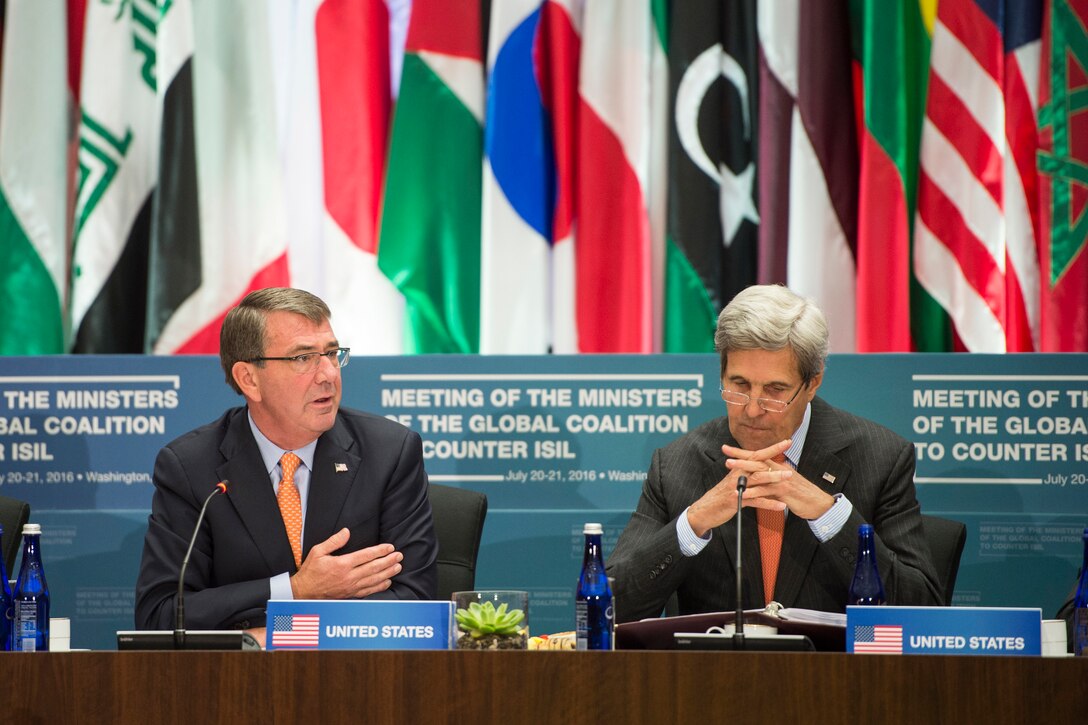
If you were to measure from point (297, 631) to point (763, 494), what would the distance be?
1.15 metres

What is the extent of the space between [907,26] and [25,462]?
360 cm

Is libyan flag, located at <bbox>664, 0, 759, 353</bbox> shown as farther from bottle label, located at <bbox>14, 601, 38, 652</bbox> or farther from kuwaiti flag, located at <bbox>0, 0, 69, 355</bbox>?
bottle label, located at <bbox>14, 601, 38, 652</bbox>

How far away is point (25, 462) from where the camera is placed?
444 centimetres

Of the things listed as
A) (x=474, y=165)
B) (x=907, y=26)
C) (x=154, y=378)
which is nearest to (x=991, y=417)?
(x=907, y=26)

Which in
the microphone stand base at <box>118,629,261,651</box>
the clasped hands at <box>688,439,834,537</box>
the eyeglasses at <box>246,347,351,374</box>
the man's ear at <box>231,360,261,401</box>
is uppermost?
the eyeglasses at <box>246,347,351,374</box>

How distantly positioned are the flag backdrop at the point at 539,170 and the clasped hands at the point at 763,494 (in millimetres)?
1695

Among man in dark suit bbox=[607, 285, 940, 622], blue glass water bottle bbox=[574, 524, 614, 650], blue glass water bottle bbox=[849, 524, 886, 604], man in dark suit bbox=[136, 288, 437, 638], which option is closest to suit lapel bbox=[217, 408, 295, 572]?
man in dark suit bbox=[136, 288, 437, 638]

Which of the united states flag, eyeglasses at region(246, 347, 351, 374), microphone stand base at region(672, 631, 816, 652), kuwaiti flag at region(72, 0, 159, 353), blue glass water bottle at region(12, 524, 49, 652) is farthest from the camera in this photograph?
kuwaiti flag at region(72, 0, 159, 353)

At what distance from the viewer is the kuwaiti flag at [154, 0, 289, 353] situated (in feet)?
15.4

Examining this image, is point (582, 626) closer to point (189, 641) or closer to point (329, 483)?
point (189, 641)

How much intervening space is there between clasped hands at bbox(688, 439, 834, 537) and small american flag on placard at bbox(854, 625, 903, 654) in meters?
0.69

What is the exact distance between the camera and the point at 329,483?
10.8 feet

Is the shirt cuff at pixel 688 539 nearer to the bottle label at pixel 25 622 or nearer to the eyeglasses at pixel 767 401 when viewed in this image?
the eyeglasses at pixel 767 401

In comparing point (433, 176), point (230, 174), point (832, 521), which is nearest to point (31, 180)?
point (230, 174)
